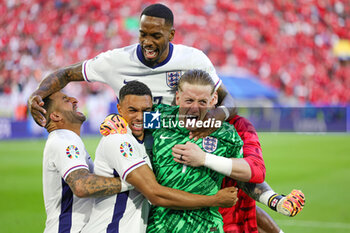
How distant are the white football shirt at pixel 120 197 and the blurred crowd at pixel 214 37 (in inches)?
830

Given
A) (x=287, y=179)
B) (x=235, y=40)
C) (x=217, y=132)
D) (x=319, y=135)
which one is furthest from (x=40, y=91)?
(x=235, y=40)

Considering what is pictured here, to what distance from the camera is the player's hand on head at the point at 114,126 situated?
248 cm

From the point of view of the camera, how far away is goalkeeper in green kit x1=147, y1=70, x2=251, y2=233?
2.44 m

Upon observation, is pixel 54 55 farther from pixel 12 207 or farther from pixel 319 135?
pixel 12 207

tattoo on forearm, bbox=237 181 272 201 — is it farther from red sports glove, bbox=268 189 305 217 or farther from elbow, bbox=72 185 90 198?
elbow, bbox=72 185 90 198

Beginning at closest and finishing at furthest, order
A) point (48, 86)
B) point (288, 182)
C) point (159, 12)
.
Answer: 1. point (159, 12)
2. point (48, 86)
3. point (288, 182)

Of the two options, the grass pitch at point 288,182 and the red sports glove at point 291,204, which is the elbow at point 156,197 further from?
the grass pitch at point 288,182

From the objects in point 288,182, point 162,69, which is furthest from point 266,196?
point 288,182

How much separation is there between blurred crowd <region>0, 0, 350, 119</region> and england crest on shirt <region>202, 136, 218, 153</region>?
2123 centimetres

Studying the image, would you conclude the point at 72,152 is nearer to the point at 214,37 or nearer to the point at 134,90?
the point at 134,90

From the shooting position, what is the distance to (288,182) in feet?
32.8

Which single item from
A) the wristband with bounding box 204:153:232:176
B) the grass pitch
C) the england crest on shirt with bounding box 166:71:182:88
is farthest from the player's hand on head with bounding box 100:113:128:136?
the grass pitch

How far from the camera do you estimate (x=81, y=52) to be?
26.0 m

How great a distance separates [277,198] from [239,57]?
25.9 metres
